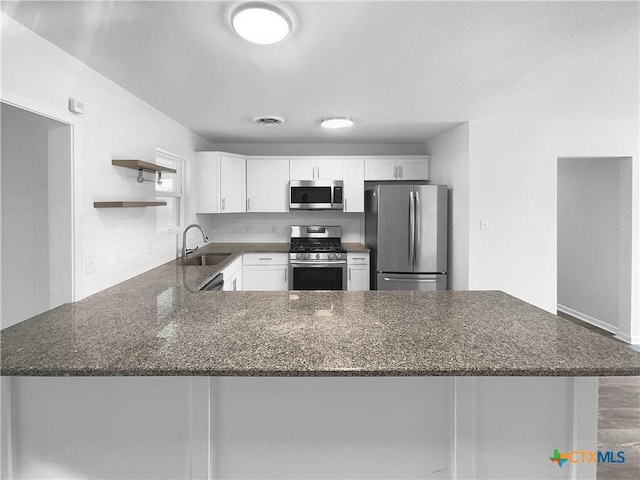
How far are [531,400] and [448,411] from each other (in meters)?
0.30

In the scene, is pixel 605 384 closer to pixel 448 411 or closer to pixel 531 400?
pixel 531 400

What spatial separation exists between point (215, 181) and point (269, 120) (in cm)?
120

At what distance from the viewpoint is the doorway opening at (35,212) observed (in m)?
1.99

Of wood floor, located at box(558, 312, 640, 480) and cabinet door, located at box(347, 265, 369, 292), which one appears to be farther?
cabinet door, located at box(347, 265, 369, 292)

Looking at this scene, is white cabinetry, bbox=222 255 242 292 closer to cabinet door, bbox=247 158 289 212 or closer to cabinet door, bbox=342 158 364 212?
cabinet door, bbox=247 158 289 212

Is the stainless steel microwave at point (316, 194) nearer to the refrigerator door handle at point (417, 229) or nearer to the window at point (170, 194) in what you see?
the refrigerator door handle at point (417, 229)

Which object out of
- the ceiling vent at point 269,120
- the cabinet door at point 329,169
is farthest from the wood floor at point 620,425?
the ceiling vent at point 269,120

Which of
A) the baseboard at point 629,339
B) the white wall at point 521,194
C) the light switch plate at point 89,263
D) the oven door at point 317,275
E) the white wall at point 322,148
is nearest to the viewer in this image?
the light switch plate at point 89,263

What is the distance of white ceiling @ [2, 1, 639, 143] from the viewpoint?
1.62 metres

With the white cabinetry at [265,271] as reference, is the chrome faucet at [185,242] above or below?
above

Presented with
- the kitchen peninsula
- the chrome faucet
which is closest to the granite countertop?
the kitchen peninsula

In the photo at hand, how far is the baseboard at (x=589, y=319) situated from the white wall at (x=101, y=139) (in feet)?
16.8

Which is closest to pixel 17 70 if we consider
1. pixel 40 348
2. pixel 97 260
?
pixel 97 260

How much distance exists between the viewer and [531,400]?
50.8 inches
